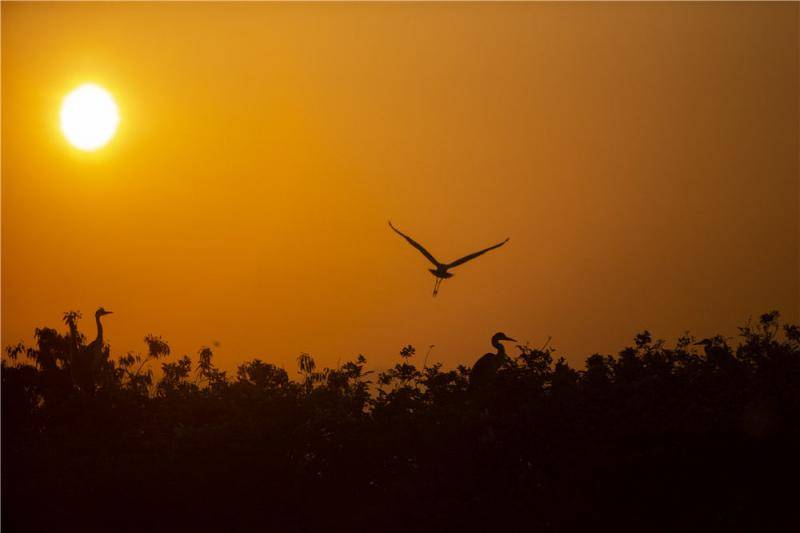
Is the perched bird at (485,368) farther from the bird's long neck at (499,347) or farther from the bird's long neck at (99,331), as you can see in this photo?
the bird's long neck at (99,331)

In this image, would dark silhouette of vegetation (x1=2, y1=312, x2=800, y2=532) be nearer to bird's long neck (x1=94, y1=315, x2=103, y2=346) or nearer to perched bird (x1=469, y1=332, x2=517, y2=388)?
perched bird (x1=469, y1=332, x2=517, y2=388)

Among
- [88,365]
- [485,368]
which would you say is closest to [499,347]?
[485,368]

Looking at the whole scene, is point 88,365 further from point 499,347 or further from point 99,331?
point 499,347

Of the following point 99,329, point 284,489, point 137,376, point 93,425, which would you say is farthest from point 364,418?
point 99,329

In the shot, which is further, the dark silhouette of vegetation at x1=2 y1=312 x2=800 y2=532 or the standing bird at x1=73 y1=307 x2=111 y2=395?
the standing bird at x1=73 y1=307 x2=111 y2=395

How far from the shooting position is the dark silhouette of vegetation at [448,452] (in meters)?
15.6

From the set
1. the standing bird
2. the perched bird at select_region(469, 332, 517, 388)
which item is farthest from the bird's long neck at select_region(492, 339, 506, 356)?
the standing bird

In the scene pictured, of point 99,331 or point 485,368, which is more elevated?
point 99,331

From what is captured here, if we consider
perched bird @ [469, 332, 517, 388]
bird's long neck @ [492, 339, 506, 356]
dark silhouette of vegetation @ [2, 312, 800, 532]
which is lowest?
dark silhouette of vegetation @ [2, 312, 800, 532]

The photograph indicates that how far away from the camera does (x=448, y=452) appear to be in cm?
1630

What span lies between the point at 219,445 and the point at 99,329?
16524 millimetres

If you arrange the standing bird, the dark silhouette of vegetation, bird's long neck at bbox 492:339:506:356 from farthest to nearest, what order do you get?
1. the standing bird
2. bird's long neck at bbox 492:339:506:356
3. the dark silhouette of vegetation

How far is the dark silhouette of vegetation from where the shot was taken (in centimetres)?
1563

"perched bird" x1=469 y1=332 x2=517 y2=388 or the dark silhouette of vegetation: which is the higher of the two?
"perched bird" x1=469 y1=332 x2=517 y2=388
